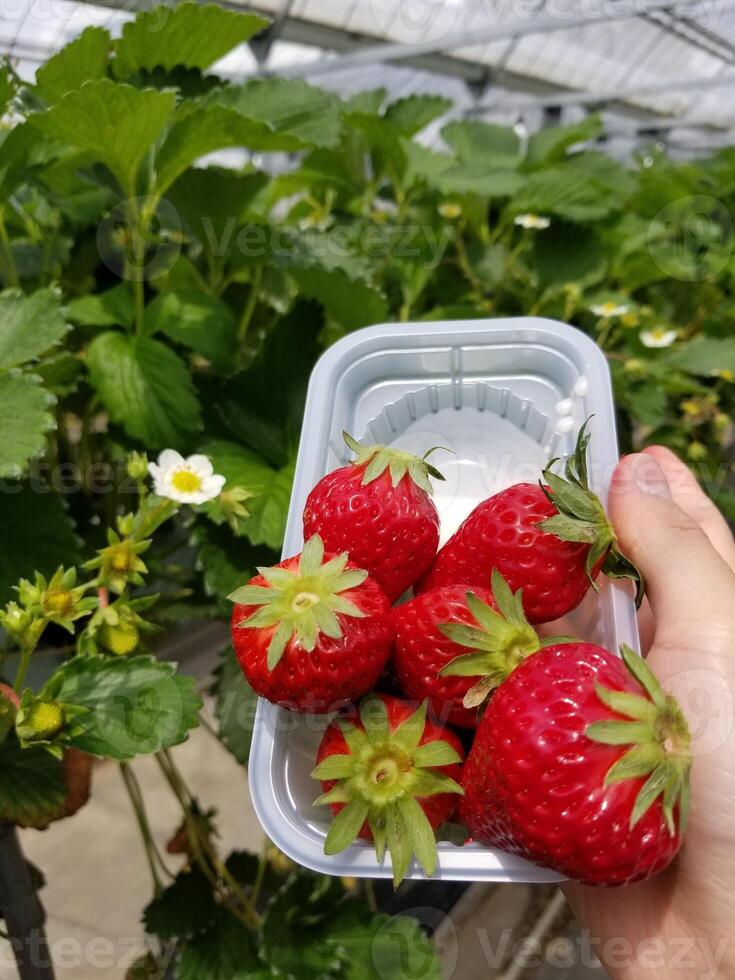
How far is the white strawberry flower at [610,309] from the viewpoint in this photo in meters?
1.09

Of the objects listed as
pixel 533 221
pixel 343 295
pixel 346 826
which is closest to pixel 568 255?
pixel 533 221

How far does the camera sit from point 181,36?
682mm

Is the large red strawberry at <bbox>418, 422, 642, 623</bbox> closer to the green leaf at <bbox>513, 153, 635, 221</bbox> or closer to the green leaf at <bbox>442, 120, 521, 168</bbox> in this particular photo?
the green leaf at <bbox>513, 153, 635, 221</bbox>

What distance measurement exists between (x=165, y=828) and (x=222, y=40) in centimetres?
100

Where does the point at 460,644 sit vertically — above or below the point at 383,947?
above

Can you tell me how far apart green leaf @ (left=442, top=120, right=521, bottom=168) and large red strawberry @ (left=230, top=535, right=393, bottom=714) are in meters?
1.11

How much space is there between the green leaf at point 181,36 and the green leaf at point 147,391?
0.88 feet

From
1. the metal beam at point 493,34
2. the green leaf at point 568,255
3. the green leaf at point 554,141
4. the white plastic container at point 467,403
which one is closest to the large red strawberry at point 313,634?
the white plastic container at point 467,403

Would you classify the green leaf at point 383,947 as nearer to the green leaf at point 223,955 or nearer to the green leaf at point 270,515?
the green leaf at point 223,955

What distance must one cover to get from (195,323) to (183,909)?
2.02 feet

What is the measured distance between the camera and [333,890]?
784 millimetres

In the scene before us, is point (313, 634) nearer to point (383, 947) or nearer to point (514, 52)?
point (383, 947)

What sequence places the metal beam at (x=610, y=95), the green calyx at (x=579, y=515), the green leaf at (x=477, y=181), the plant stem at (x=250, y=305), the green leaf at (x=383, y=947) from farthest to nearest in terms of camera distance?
the metal beam at (x=610, y=95) → the green leaf at (x=477, y=181) → the plant stem at (x=250, y=305) → the green leaf at (x=383, y=947) → the green calyx at (x=579, y=515)

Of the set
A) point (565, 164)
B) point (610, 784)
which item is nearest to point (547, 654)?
point (610, 784)
